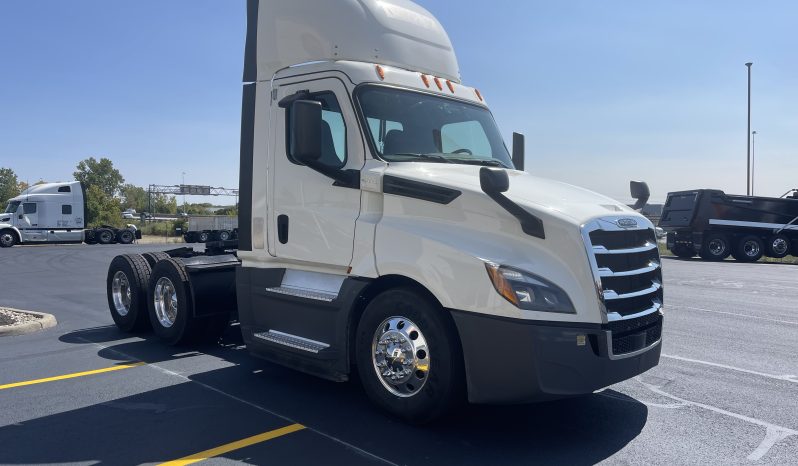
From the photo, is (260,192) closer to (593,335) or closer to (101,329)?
(593,335)

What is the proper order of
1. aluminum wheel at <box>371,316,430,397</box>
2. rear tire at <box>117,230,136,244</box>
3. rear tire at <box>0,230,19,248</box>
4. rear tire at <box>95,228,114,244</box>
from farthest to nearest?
rear tire at <box>117,230,136,244</box> → rear tire at <box>95,228,114,244</box> → rear tire at <box>0,230,19,248</box> → aluminum wheel at <box>371,316,430,397</box>

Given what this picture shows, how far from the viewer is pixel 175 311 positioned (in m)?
7.68

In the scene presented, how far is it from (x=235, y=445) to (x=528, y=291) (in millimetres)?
2300

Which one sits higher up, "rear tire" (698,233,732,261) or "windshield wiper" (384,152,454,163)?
"windshield wiper" (384,152,454,163)

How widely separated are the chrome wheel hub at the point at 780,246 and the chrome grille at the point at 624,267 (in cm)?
2632

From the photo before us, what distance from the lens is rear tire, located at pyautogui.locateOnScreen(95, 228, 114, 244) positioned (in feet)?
127

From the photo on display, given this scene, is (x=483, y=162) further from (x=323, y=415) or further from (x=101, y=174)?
(x=101, y=174)

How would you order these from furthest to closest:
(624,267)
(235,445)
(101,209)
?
1. (101,209)
2. (624,267)
3. (235,445)

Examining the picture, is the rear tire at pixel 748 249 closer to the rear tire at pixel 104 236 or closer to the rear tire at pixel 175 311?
the rear tire at pixel 175 311

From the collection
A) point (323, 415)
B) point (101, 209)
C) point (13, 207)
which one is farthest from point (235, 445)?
point (101, 209)

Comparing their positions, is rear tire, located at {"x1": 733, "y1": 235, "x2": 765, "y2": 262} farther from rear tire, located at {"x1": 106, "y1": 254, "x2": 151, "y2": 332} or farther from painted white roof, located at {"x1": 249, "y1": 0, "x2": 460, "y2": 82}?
rear tire, located at {"x1": 106, "y1": 254, "x2": 151, "y2": 332}

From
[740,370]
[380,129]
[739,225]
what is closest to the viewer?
[380,129]

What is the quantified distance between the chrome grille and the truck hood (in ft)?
0.49

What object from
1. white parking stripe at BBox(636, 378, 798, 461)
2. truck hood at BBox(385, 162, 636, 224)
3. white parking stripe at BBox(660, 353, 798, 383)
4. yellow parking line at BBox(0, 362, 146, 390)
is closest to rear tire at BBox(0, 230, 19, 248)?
yellow parking line at BBox(0, 362, 146, 390)
